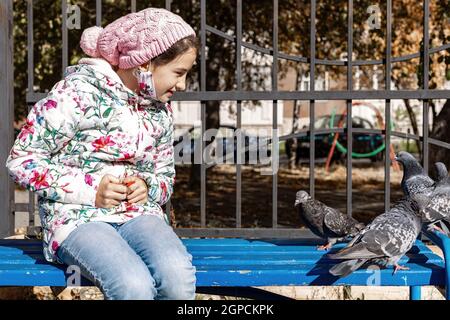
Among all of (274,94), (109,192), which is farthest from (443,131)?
(109,192)

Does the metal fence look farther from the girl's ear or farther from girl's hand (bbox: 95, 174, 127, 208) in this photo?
girl's hand (bbox: 95, 174, 127, 208)

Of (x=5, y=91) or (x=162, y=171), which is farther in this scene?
(x=5, y=91)

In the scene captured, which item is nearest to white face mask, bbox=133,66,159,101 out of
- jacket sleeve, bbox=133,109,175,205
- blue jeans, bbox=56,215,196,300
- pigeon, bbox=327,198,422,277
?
jacket sleeve, bbox=133,109,175,205

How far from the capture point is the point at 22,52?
1145cm

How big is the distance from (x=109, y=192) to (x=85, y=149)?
0.22 meters

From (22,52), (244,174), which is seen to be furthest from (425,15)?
(244,174)

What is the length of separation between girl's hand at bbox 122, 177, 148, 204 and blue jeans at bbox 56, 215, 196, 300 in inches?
4.2

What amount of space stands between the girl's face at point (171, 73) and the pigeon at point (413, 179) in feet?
3.19

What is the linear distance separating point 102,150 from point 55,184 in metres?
0.24

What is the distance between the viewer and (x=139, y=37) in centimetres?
289

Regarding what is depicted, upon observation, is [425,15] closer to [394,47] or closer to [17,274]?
[17,274]

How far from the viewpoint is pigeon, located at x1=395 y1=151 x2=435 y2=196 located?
304cm

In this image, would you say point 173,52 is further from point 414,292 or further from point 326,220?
point 414,292

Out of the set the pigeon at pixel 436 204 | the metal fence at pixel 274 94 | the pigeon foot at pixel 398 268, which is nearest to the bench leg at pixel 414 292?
the pigeon at pixel 436 204
